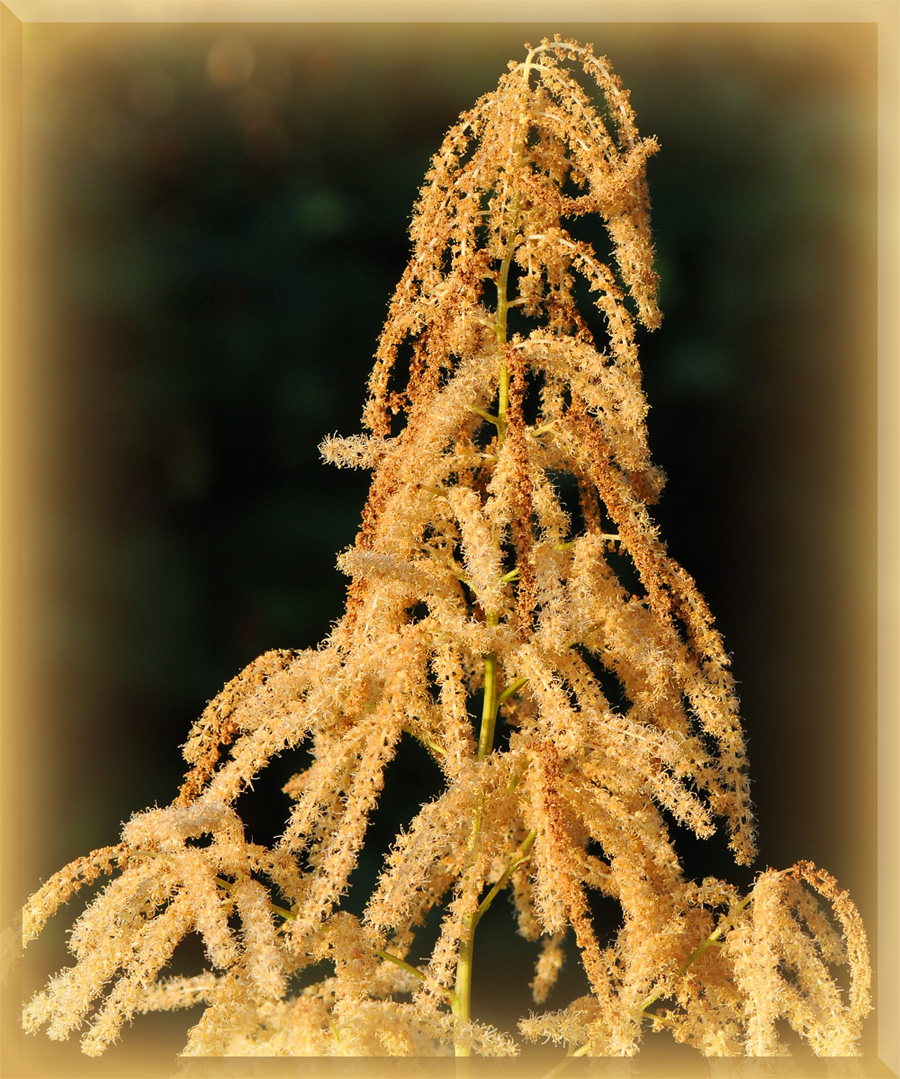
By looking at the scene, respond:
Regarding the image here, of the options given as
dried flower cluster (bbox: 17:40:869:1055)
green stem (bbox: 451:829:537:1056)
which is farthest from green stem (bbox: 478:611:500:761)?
green stem (bbox: 451:829:537:1056)

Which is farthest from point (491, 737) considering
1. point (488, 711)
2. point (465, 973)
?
point (465, 973)

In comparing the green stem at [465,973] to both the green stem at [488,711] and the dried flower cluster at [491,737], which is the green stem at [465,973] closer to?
the dried flower cluster at [491,737]

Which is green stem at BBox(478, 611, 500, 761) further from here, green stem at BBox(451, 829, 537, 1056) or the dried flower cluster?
green stem at BBox(451, 829, 537, 1056)

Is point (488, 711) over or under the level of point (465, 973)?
over

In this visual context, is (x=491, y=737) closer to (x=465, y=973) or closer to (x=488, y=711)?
(x=488, y=711)

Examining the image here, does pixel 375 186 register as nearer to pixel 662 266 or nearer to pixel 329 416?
pixel 329 416

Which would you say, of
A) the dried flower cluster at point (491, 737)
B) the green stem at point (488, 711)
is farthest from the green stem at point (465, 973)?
the green stem at point (488, 711)

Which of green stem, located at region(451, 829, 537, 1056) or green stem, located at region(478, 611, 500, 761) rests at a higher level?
green stem, located at region(478, 611, 500, 761)

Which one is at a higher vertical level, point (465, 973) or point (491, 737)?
point (491, 737)
